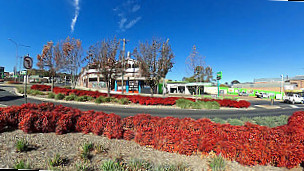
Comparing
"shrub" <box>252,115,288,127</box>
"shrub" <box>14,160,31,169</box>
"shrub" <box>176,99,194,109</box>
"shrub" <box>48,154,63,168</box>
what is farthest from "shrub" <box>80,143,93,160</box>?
"shrub" <box>176,99,194,109</box>

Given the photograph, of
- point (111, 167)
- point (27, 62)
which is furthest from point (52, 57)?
point (111, 167)

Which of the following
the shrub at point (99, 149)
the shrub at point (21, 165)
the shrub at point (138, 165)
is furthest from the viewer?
the shrub at point (99, 149)

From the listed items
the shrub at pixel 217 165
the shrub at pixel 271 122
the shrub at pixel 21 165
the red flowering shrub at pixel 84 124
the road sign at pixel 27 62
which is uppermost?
the road sign at pixel 27 62

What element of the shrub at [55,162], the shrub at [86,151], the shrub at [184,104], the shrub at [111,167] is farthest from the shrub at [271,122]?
the shrub at [55,162]

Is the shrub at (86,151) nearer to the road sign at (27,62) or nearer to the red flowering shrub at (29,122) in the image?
the red flowering shrub at (29,122)

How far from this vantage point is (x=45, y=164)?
2574 mm

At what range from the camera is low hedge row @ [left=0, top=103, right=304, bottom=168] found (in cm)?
296

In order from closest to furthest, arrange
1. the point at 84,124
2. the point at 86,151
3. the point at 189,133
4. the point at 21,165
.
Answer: the point at 21,165, the point at 86,151, the point at 189,133, the point at 84,124

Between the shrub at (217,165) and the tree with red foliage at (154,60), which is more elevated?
the tree with red foliage at (154,60)

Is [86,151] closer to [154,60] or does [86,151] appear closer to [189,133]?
[189,133]

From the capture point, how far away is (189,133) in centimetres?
346

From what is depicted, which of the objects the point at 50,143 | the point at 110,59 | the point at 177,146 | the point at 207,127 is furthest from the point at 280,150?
the point at 110,59

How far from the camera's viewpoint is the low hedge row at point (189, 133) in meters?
2.96

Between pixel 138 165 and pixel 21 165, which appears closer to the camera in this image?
pixel 21 165
